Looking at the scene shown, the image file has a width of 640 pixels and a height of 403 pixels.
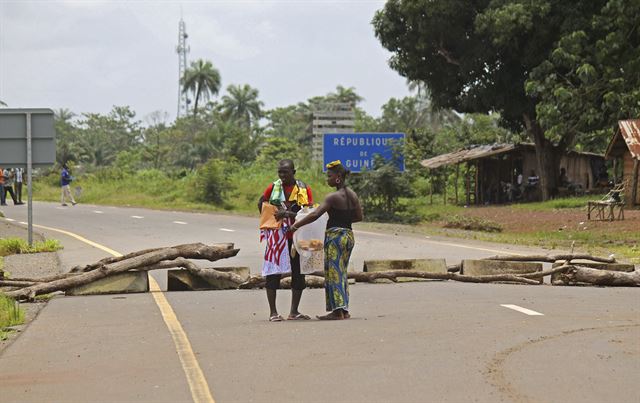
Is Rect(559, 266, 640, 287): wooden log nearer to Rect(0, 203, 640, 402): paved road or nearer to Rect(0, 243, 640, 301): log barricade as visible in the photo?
Rect(0, 243, 640, 301): log barricade

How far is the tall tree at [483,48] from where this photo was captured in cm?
4097

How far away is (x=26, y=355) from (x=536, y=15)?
3426 centimetres

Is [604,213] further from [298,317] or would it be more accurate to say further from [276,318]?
[276,318]

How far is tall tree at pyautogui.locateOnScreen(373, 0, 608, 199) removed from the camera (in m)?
41.0

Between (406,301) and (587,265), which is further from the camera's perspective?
(587,265)

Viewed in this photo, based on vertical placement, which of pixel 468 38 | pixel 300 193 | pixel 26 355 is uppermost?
pixel 468 38

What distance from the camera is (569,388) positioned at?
7578 mm

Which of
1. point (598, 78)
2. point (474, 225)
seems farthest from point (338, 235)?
point (598, 78)

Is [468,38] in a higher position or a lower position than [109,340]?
higher

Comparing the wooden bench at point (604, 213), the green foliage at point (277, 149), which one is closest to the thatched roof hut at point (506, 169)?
the wooden bench at point (604, 213)

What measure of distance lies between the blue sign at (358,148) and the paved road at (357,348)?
26.3 meters

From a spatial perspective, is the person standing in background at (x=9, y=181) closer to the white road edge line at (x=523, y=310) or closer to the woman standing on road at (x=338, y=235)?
the white road edge line at (x=523, y=310)

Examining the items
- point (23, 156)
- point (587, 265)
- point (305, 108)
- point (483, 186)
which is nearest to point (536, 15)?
point (483, 186)

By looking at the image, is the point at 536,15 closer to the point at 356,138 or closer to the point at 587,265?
the point at 356,138
